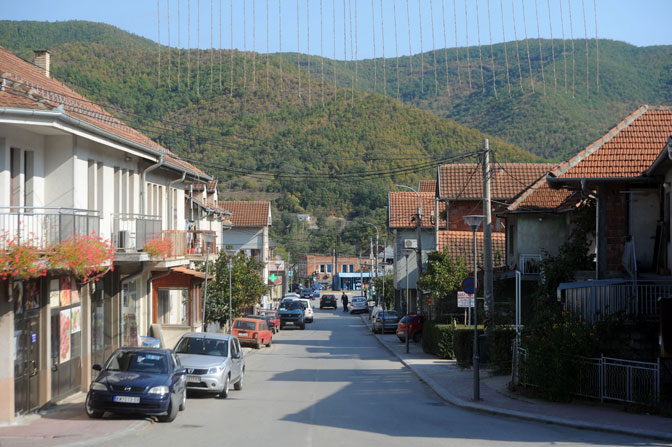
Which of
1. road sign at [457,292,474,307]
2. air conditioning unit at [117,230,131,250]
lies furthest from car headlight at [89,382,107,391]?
road sign at [457,292,474,307]

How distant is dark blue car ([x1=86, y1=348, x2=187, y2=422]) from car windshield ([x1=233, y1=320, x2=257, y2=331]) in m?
23.3

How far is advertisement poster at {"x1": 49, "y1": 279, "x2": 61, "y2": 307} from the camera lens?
16281mm

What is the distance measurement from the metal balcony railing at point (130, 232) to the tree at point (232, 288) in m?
18.9

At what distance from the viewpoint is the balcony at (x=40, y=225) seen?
45.2 feet

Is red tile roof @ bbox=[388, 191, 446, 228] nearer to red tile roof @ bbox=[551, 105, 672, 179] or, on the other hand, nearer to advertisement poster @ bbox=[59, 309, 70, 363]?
red tile roof @ bbox=[551, 105, 672, 179]

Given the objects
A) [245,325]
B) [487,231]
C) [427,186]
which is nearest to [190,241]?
[487,231]

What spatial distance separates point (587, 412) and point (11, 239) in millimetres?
12454

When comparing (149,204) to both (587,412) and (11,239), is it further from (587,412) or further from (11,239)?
(587,412)

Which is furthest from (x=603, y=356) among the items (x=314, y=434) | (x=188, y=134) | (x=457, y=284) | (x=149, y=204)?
(x=188, y=134)

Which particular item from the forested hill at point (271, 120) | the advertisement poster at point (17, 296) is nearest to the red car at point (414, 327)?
the forested hill at point (271, 120)

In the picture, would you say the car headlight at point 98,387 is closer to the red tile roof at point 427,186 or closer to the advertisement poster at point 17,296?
the advertisement poster at point 17,296

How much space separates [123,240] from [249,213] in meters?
52.0

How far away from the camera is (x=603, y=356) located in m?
17.2

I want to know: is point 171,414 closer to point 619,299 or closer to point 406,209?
point 619,299
